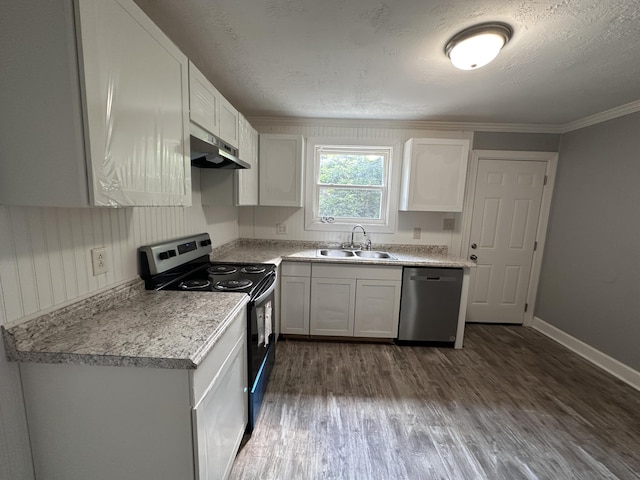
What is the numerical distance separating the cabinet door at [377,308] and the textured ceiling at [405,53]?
176 centimetres

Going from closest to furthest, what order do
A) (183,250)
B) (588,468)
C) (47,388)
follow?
1. (47,388)
2. (588,468)
3. (183,250)

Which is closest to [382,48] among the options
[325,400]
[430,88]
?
[430,88]

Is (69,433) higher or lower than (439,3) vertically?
lower

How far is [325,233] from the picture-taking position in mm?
3082

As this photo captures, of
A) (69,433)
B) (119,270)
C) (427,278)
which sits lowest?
(69,433)

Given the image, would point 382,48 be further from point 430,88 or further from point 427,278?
point 427,278

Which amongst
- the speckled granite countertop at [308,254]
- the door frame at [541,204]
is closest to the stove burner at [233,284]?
the speckled granite countertop at [308,254]

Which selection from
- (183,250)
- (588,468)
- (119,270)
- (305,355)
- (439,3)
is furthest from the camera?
(305,355)

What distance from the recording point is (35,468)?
91 cm

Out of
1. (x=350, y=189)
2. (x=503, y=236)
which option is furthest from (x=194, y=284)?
(x=503, y=236)

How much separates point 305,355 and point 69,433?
5.73 ft

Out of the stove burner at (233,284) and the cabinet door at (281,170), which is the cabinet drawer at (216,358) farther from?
the cabinet door at (281,170)

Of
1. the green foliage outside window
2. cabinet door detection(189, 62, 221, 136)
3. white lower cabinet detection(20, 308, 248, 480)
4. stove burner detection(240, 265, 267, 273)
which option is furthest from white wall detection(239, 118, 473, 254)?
white lower cabinet detection(20, 308, 248, 480)

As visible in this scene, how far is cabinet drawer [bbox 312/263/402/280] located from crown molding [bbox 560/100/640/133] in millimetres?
2393
